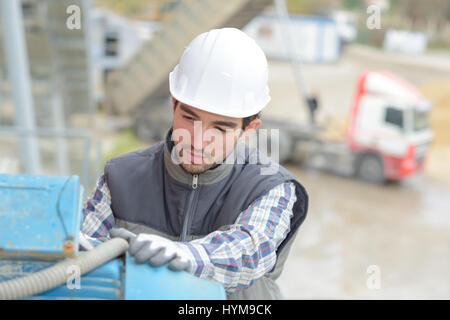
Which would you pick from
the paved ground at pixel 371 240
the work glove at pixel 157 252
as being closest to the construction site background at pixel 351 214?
the paved ground at pixel 371 240

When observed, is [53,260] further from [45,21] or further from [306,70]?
[306,70]

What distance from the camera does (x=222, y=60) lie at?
5.45 feet

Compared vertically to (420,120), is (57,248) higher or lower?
higher

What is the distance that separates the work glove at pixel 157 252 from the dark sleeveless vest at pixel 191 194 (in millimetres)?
400

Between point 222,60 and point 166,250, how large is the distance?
67 centimetres

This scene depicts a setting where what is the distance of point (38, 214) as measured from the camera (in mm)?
1162

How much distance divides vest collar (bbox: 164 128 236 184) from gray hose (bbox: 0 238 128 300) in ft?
1.73

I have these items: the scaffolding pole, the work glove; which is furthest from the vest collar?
the scaffolding pole

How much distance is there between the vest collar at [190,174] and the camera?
5.72ft

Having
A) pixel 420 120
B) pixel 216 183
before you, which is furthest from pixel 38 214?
pixel 420 120

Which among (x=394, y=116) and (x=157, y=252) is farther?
(x=394, y=116)

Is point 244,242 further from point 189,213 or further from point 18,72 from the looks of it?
point 18,72

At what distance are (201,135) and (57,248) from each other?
2.05ft

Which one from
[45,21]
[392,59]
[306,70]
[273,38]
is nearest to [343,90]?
[306,70]
